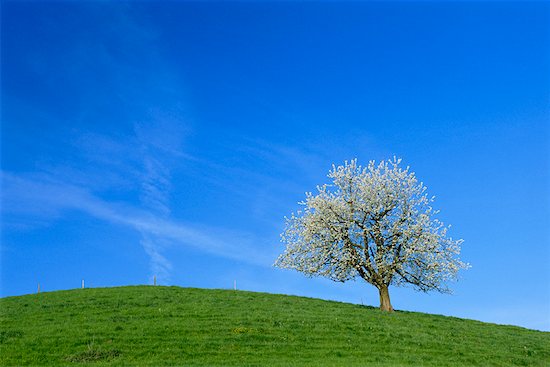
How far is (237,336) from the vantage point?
33.4 metres

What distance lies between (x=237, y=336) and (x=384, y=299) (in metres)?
20.3

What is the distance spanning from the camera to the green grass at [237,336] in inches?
1193

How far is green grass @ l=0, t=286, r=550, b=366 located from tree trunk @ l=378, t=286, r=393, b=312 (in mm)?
3514

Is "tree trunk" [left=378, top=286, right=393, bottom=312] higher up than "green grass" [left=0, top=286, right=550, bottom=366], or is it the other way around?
"tree trunk" [left=378, top=286, right=393, bottom=312]

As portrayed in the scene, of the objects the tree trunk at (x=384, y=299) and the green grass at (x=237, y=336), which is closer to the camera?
the green grass at (x=237, y=336)

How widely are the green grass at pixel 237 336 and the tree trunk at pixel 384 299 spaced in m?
3.51

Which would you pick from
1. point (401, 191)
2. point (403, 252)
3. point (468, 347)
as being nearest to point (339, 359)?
point (468, 347)

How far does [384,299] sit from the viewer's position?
163ft

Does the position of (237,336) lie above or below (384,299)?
below

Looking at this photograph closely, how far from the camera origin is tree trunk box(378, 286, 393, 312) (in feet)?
162

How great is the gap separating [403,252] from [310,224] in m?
8.79

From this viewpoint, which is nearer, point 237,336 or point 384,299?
point 237,336

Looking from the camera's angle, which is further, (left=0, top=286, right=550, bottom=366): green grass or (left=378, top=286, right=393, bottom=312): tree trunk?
(left=378, top=286, right=393, bottom=312): tree trunk

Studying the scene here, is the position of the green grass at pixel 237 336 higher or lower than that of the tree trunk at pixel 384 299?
lower
